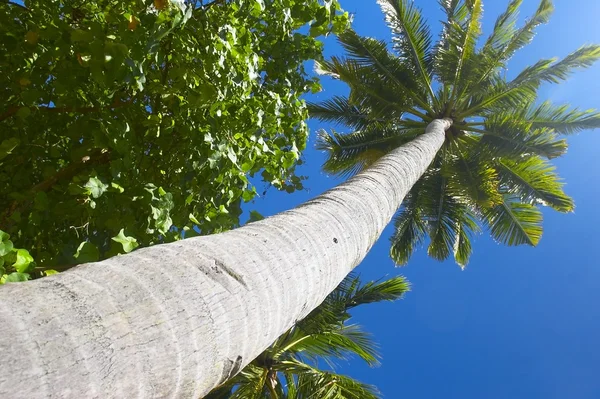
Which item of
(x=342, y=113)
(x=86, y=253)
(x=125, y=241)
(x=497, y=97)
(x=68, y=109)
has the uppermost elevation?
(x=497, y=97)

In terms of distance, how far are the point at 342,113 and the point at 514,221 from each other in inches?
175

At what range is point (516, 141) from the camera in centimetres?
991

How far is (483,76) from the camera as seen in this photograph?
10.6 metres

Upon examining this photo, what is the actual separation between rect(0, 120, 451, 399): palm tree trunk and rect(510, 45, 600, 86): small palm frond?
32.0 ft

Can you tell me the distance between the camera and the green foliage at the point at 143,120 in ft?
11.3

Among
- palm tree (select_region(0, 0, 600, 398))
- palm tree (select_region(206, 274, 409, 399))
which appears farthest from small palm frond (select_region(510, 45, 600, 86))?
palm tree (select_region(0, 0, 600, 398))

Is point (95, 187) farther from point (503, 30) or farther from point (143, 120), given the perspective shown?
point (503, 30)

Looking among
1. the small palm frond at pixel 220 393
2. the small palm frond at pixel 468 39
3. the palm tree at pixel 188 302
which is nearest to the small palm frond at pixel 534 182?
the small palm frond at pixel 468 39

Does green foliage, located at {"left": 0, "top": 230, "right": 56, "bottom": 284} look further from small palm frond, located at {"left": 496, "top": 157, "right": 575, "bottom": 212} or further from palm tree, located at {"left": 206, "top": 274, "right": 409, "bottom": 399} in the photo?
small palm frond, located at {"left": 496, "top": 157, "right": 575, "bottom": 212}

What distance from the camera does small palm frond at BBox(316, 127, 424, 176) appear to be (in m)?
11.4

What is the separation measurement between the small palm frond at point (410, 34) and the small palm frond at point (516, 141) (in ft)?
6.14

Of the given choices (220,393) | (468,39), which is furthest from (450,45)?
(220,393)

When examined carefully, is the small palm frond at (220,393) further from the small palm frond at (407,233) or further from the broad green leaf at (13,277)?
the broad green leaf at (13,277)

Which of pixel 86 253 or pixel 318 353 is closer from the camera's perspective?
pixel 86 253
